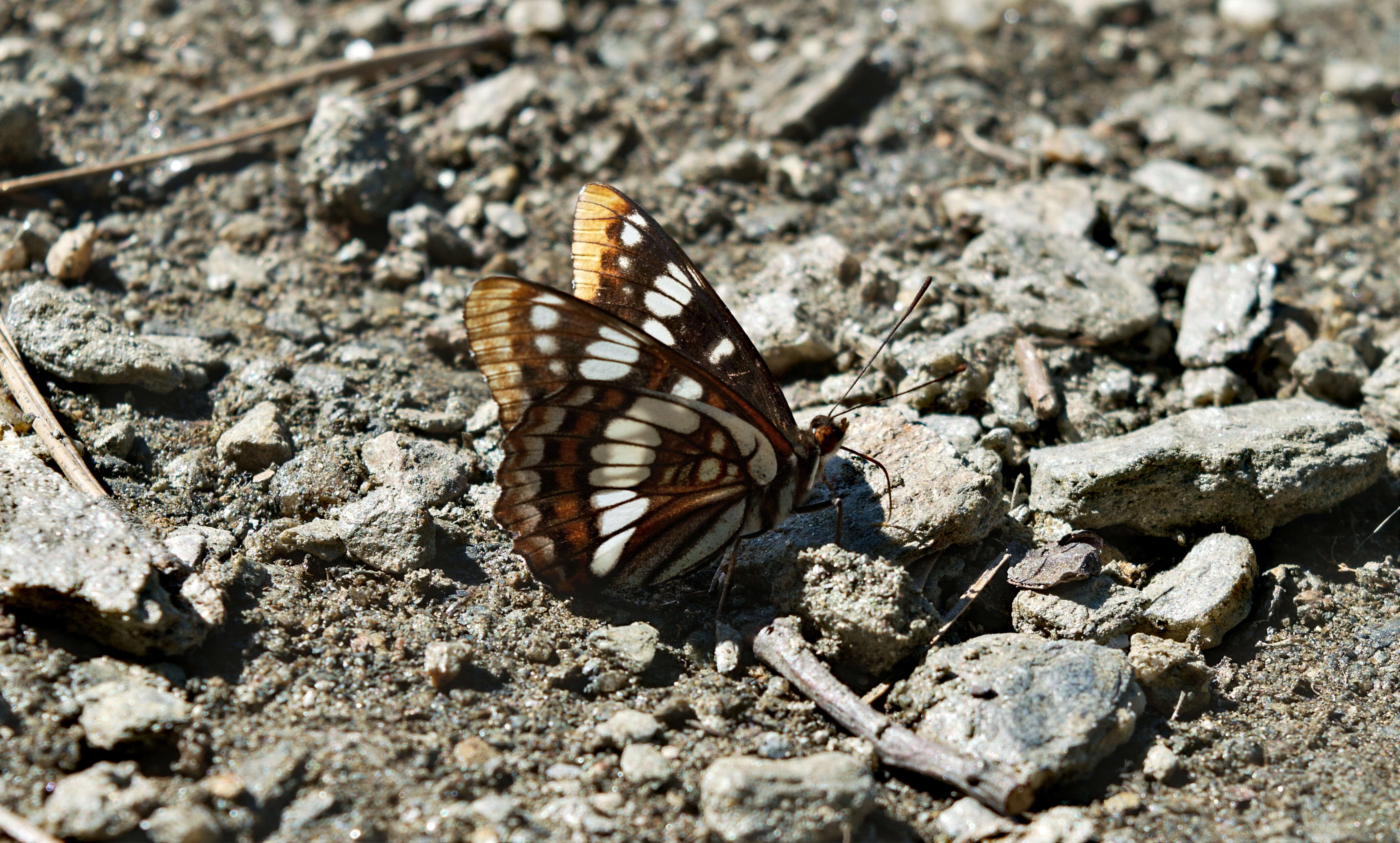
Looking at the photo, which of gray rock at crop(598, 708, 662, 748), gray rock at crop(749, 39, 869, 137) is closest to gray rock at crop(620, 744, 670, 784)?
gray rock at crop(598, 708, 662, 748)

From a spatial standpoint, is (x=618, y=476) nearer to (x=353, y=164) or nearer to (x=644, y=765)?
(x=644, y=765)

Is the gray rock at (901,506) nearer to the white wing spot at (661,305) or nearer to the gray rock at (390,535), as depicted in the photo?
the white wing spot at (661,305)

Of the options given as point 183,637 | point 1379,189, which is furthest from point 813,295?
point 1379,189

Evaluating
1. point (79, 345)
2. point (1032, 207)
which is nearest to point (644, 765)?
point (79, 345)

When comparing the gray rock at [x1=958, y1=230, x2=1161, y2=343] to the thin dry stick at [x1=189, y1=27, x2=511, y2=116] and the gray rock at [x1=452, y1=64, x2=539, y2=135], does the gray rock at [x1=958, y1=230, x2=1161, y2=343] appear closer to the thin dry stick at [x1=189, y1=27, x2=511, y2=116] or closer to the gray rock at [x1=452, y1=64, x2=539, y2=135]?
the gray rock at [x1=452, y1=64, x2=539, y2=135]

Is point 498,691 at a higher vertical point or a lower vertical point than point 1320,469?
higher

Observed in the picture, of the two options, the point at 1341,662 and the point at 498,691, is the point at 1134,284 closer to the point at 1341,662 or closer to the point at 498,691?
the point at 1341,662
